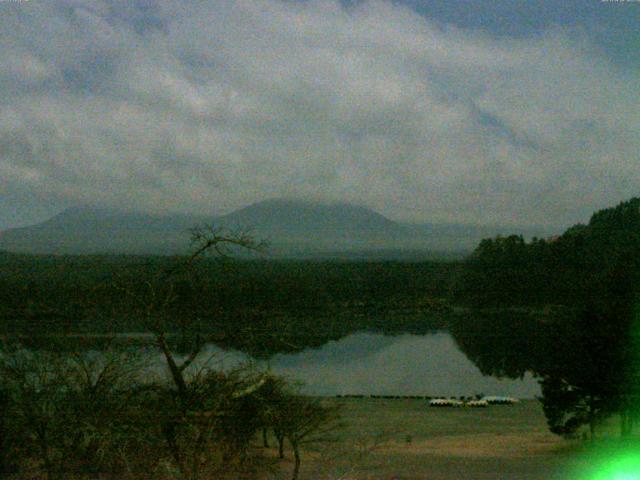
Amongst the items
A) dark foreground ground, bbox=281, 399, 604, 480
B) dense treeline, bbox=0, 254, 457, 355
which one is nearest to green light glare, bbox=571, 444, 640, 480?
dark foreground ground, bbox=281, 399, 604, 480

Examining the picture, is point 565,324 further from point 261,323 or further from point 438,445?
point 261,323

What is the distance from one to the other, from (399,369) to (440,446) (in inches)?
135

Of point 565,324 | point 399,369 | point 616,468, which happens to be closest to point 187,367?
point 616,468

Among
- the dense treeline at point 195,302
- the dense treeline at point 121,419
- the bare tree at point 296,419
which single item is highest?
the dense treeline at point 195,302

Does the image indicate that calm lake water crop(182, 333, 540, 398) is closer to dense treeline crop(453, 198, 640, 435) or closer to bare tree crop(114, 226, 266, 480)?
dense treeline crop(453, 198, 640, 435)

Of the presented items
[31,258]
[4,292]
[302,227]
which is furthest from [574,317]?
[302,227]

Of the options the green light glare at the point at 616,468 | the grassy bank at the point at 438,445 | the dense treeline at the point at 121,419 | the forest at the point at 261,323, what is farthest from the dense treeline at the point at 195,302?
the green light glare at the point at 616,468

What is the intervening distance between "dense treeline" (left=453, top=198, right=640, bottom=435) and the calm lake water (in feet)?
2.29

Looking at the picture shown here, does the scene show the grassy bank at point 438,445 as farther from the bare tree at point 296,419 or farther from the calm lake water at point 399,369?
the calm lake water at point 399,369

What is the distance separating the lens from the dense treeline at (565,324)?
7.08 meters

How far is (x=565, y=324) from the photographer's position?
8078 millimetres

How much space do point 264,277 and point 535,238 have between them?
8.58 m

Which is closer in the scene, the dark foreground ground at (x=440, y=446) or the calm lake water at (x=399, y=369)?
the dark foreground ground at (x=440, y=446)

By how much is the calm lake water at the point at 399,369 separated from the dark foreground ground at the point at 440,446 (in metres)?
0.41
